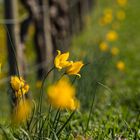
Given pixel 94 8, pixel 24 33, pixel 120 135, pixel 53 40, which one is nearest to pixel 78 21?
pixel 94 8

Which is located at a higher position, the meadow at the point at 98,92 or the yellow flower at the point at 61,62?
the yellow flower at the point at 61,62

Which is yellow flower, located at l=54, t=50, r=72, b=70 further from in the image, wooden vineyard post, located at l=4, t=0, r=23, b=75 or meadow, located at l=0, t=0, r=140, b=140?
wooden vineyard post, located at l=4, t=0, r=23, b=75

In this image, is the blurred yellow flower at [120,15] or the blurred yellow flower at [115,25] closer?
the blurred yellow flower at [120,15]

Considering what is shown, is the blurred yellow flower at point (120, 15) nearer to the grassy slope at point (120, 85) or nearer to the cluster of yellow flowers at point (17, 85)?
the grassy slope at point (120, 85)

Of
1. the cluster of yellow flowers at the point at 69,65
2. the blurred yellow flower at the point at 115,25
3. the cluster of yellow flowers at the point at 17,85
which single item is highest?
the cluster of yellow flowers at the point at 69,65

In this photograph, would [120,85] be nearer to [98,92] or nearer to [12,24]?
[98,92]

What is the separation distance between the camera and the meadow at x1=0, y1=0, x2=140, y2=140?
310 cm

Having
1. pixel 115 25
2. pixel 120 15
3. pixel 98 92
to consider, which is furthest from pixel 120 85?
pixel 115 25

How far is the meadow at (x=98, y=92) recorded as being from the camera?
3.10 metres

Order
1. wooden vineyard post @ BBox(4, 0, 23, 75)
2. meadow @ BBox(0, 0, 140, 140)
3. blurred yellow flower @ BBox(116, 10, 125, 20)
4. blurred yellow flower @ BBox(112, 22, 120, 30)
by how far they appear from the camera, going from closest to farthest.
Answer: meadow @ BBox(0, 0, 140, 140)
wooden vineyard post @ BBox(4, 0, 23, 75)
blurred yellow flower @ BBox(116, 10, 125, 20)
blurred yellow flower @ BBox(112, 22, 120, 30)

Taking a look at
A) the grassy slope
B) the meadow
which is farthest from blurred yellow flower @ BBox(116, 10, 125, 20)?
the grassy slope

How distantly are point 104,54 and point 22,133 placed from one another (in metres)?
4.40

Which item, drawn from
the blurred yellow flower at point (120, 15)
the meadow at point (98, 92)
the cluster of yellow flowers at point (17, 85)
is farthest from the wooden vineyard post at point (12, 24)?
the blurred yellow flower at point (120, 15)

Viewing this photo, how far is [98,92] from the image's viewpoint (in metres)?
6.20
